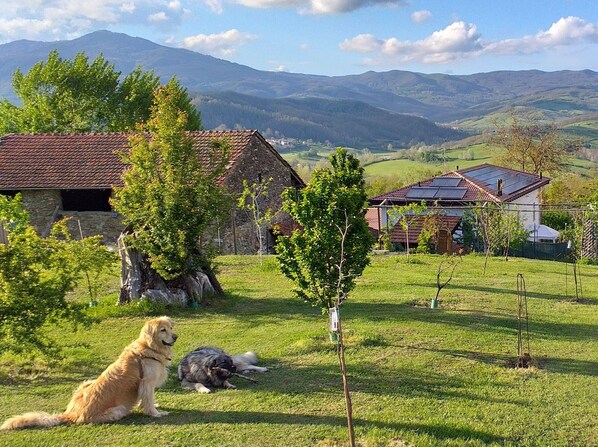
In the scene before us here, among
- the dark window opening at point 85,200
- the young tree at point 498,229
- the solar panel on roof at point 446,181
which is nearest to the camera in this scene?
the young tree at point 498,229

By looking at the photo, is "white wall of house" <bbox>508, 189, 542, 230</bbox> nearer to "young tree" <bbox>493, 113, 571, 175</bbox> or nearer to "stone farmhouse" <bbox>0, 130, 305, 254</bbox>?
"young tree" <bbox>493, 113, 571, 175</bbox>

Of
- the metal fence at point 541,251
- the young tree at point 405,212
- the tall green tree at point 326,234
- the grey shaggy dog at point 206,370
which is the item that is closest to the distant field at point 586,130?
the metal fence at point 541,251

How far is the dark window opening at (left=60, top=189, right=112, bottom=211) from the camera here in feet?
78.9

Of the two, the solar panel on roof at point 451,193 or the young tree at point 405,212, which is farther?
the solar panel on roof at point 451,193

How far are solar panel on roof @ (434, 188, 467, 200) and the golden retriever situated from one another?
90.8 ft

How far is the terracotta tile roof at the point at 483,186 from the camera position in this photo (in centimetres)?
3259

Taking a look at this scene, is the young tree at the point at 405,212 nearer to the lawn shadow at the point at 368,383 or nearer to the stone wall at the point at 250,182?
the stone wall at the point at 250,182

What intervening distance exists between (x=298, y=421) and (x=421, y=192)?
29168 mm

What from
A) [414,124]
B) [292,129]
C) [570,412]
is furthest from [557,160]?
[414,124]

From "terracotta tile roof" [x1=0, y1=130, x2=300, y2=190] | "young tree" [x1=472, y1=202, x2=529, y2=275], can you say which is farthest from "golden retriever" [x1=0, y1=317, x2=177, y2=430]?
Result: "young tree" [x1=472, y1=202, x2=529, y2=275]

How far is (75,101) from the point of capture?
125ft

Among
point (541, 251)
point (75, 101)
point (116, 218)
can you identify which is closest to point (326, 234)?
point (116, 218)

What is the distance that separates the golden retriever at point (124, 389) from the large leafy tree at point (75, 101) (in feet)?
104

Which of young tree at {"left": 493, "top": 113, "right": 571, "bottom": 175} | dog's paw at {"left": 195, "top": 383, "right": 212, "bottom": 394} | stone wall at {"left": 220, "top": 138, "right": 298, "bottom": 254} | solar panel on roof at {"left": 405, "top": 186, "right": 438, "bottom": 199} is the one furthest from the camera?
young tree at {"left": 493, "top": 113, "right": 571, "bottom": 175}
